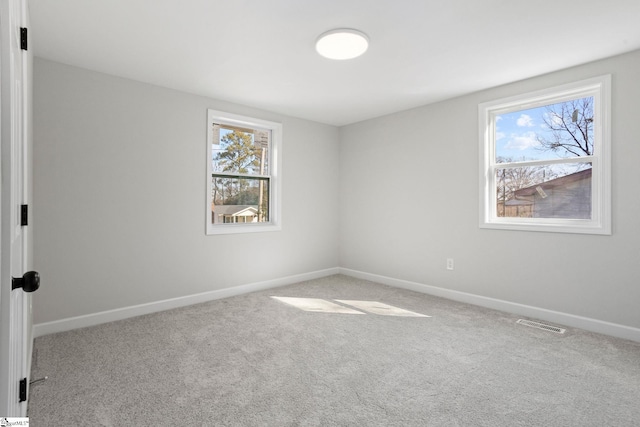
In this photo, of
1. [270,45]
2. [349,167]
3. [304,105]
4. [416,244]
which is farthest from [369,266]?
[270,45]

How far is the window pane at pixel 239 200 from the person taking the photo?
416cm

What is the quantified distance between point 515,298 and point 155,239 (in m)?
3.85

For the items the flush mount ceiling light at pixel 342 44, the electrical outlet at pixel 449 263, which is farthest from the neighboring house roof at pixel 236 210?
the electrical outlet at pixel 449 263

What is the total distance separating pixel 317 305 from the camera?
3750 mm

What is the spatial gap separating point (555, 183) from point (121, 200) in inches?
171

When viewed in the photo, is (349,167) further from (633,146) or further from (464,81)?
(633,146)

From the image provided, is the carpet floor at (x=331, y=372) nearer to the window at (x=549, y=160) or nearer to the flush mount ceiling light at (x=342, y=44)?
the window at (x=549, y=160)

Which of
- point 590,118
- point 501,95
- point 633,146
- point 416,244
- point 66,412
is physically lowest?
point 66,412

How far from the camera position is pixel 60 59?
290 cm

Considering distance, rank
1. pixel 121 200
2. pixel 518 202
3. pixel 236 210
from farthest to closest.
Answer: pixel 236 210 < pixel 518 202 < pixel 121 200

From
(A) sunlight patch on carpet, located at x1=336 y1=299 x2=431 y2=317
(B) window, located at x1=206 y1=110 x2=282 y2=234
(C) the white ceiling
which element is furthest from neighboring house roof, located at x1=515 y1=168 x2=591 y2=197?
(B) window, located at x1=206 y1=110 x2=282 y2=234

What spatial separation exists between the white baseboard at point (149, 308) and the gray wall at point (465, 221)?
1371 mm

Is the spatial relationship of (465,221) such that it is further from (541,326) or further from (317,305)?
(317,305)

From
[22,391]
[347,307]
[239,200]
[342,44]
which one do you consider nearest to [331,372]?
[347,307]
